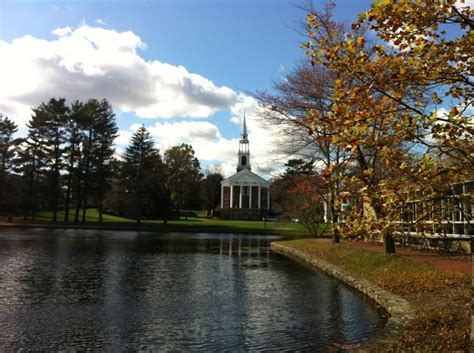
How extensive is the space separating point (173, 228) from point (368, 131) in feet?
156

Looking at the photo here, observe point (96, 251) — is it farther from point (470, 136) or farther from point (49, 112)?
point (49, 112)

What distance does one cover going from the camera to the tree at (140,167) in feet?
182

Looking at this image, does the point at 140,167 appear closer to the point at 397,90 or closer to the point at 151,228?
the point at 151,228

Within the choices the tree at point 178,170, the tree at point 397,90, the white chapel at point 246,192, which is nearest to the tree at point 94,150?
the tree at point 178,170

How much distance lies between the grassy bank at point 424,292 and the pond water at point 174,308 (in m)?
1.08

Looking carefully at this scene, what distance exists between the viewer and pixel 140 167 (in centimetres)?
5647

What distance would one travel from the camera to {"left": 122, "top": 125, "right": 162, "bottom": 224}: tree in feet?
182

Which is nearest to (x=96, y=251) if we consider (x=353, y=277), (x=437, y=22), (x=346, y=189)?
(x=353, y=277)

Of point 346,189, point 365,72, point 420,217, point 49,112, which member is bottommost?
point 420,217

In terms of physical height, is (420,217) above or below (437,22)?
below

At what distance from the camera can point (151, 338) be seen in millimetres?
8383

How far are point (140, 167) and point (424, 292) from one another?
4834cm

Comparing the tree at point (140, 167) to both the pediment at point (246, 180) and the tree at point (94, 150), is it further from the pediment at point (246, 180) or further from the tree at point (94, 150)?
the pediment at point (246, 180)

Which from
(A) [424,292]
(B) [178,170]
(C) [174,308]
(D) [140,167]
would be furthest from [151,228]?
(A) [424,292]
